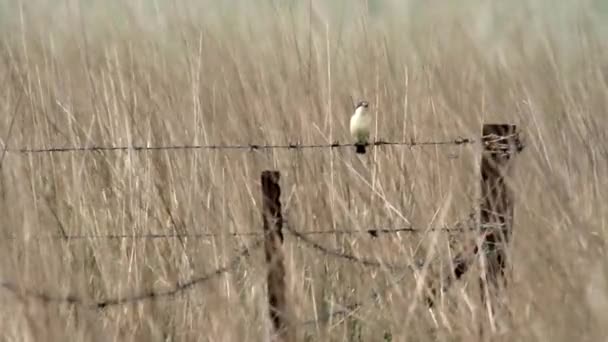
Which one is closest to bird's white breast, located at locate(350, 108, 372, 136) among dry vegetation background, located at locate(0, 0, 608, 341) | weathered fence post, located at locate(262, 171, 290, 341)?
dry vegetation background, located at locate(0, 0, 608, 341)

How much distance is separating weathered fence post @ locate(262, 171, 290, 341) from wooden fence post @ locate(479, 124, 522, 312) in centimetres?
51

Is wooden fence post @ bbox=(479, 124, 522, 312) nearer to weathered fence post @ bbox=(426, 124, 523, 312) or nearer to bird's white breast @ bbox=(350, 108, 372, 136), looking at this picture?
weathered fence post @ bbox=(426, 124, 523, 312)

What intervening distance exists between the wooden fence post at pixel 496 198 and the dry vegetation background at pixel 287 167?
4cm

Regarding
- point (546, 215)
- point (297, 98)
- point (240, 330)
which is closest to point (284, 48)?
point (297, 98)

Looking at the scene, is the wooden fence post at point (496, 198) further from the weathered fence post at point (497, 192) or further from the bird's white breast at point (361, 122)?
the bird's white breast at point (361, 122)

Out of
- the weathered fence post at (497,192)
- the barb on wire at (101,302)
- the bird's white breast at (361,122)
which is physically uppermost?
the bird's white breast at (361,122)

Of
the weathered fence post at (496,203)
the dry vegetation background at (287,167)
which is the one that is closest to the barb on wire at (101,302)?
the dry vegetation background at (287,167)

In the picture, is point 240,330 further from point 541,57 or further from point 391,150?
point 541,57

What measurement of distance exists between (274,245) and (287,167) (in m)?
0.97

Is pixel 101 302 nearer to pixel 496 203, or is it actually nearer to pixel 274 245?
pixel 274 245

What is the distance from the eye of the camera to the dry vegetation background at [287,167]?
6.70ft

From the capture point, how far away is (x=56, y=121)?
321 centimetres

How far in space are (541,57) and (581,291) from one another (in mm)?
1841

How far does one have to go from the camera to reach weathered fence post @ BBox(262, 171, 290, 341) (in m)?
1.87
